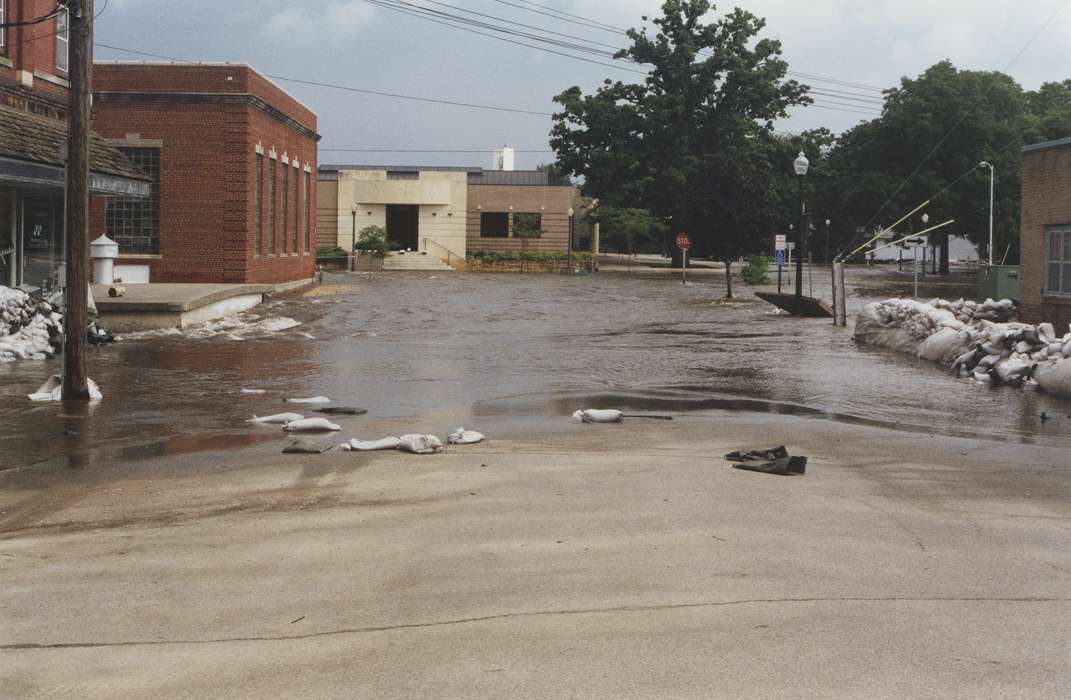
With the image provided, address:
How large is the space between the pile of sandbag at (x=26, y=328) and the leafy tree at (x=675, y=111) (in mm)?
57637

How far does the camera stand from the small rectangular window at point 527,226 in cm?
8644

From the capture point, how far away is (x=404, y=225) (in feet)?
294

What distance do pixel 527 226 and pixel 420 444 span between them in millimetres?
75906

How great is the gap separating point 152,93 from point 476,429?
26.4 metres

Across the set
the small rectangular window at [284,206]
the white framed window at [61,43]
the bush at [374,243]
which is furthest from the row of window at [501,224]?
the white framed window at [61,43]

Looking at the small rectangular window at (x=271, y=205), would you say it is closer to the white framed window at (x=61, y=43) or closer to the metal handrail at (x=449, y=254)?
the white framed window at (x=61, y=43)

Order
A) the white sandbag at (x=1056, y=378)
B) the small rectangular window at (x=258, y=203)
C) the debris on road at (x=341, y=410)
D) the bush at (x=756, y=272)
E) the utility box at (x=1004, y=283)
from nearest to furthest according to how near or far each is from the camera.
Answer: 1. the debris on road at (x=341, y=410)
2. the white sandbag at (x=1056, y=378)
3. the utility box at (x=1004, y=283)
4. the small rectangular window at (x=258, y=203)
5. the bush at (x=756, y=272)

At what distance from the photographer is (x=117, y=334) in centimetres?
2548

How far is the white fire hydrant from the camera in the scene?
28.6 m

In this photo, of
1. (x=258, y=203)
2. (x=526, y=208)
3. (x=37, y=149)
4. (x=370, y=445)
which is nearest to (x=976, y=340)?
(x=370, y=445)

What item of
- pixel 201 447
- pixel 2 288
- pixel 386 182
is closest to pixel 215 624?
pixel 201 447

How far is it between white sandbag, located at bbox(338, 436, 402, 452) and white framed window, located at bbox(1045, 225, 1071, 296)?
764 inches

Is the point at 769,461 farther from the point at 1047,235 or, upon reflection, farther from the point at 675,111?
the point at 675,111

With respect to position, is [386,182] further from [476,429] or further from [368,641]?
[368,641]
